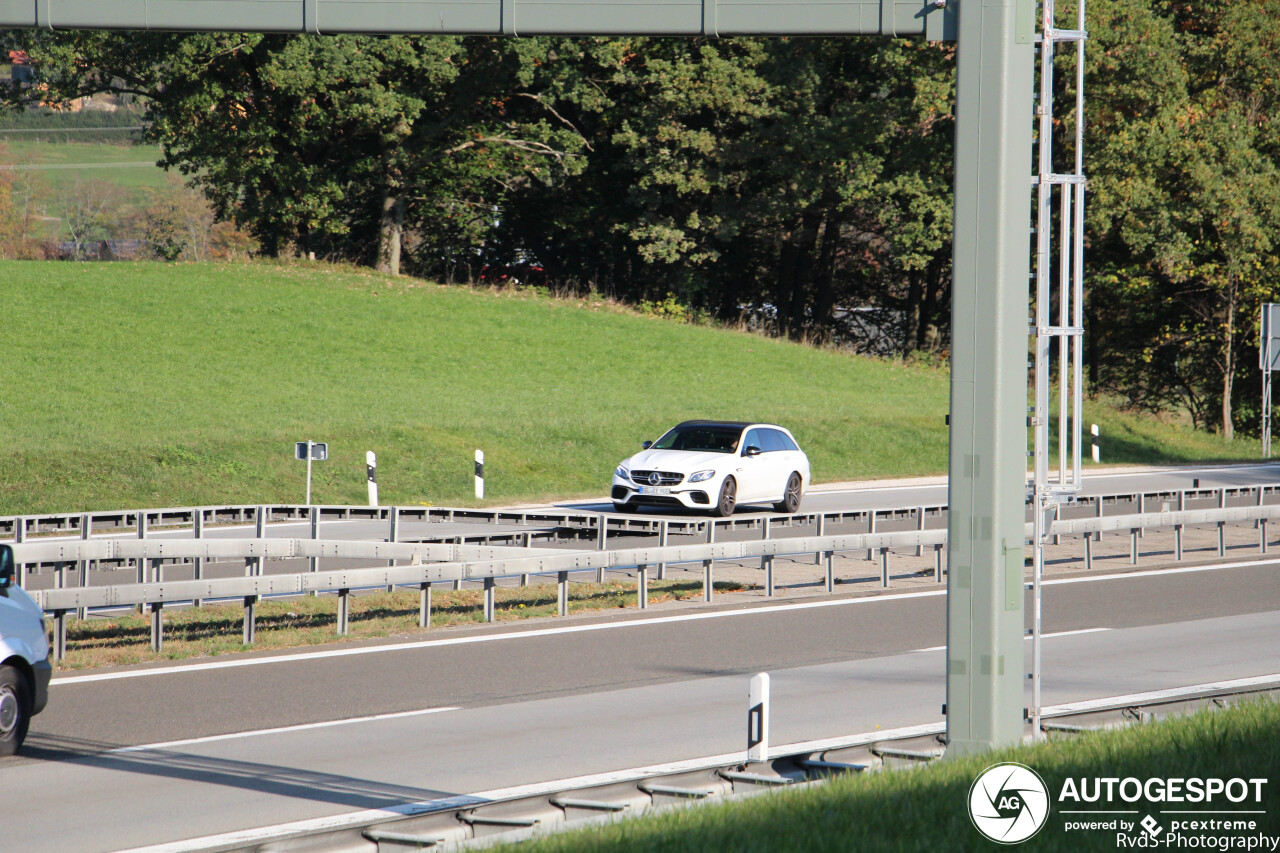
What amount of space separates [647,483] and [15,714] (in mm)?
15439

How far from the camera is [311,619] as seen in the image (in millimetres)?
14078

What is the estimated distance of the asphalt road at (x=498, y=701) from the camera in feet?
25.1

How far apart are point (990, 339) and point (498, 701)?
536 centimetres

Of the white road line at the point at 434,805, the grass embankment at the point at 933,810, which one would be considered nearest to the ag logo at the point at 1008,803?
the grass embankment at the point at 933,810

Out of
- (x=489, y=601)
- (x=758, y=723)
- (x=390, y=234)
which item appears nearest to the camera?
(x=758, y=723)

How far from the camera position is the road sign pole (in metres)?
6.24

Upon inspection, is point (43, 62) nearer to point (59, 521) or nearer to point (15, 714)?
point (59, 521)

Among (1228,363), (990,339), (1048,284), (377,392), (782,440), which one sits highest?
(1048,284)

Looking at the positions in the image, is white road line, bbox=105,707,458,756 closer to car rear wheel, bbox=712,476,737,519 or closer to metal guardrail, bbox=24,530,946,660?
metal guardrail, bbox=24,530,946,660

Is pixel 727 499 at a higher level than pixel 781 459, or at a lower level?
lower

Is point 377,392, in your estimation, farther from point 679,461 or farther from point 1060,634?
point 1060,634

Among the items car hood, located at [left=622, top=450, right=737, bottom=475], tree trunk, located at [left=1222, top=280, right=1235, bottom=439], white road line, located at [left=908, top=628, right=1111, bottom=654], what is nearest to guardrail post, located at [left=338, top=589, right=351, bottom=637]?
white road line, located at [left=908, top=628, right=1111, bottom=654]

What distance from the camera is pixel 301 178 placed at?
167 feet

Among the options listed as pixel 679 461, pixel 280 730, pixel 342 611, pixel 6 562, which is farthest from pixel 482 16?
pixel 679 461
